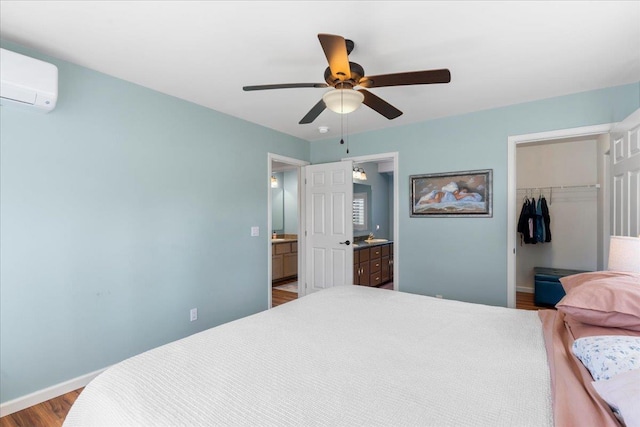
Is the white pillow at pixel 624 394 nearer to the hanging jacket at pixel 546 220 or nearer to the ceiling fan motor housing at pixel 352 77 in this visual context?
the ceiling fan motor housing at pixel 352 77

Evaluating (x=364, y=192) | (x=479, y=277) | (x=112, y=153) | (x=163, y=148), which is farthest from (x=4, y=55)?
(x=364, y=192)

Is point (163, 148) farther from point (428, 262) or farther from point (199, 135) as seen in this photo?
point (428, 262)

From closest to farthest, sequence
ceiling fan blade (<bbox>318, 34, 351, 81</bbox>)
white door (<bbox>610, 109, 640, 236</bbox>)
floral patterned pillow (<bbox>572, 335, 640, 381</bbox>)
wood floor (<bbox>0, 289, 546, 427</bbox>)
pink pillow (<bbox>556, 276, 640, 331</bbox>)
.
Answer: floral patterned pillow (<bbox>572, 335, 640, 381</bbox>), pink pillow (<bbox>556, 276, 640, 331</bbox>), ceiling fan blade (<bbox>318, 34, 351, 81</bbox>), wood floor (<bbox>0, 289, 546, 427</bbox>), white door (<bbox>610, 109, 640, 236</bbox>)

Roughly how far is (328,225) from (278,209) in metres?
2.65

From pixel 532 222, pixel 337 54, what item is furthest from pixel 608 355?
pixel 532 222

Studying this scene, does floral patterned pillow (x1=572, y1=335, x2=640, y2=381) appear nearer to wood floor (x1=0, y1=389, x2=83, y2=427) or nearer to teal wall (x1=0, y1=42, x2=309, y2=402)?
wood floor (x1=0, y1=389, x2=83, y2=427)

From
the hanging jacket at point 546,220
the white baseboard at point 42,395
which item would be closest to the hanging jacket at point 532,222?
the hanging jacket at point 546,220

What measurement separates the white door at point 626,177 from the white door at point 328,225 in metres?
2.54

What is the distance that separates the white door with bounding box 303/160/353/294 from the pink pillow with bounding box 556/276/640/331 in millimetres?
2793

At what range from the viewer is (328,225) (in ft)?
14.1

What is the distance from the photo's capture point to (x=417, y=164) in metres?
3.76

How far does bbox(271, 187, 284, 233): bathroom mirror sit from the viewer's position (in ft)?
21.9

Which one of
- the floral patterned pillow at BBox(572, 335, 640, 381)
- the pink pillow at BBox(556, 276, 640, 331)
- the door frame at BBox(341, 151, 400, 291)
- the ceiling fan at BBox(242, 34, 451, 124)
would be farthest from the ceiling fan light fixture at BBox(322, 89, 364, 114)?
the door frame at BBox(341, 151, 400, 291)

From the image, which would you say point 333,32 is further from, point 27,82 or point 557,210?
point 557,210
